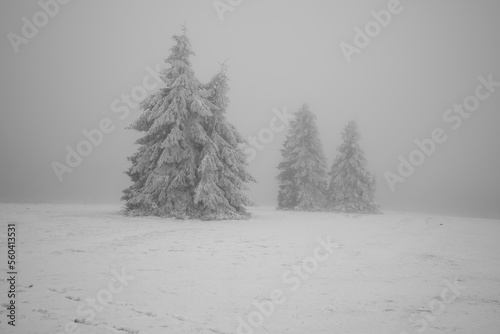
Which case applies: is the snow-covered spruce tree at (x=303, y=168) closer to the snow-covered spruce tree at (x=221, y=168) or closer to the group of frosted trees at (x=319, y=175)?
the group of frosted trees at (x=319, y=175)

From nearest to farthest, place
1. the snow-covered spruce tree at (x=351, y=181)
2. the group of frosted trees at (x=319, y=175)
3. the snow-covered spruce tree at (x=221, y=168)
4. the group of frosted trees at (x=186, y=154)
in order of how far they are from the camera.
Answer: the snow-covered spruce tree at (x=221, y=168) → the group of frosted trees at (x=186, y=154) → the snow-covered spruce tree at (x=351, y=181) → the group of frosted trees at (x=319, y=175)

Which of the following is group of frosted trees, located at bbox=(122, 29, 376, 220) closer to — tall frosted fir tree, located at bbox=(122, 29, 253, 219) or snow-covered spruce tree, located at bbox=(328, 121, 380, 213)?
tall frosted fir tree, located at bbox=(122, 29, 253, 219)

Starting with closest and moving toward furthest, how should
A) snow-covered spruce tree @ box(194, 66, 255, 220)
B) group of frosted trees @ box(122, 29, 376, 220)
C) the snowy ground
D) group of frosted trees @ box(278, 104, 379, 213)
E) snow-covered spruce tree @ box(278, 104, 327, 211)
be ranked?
the snowy ground < snow-covered spruce tree @ box(194, 66, 255, 220) < group of frosted trees @ box(122, 29, 376, 220) < group of frosted trees @ box(278, 104, 379, 213) < snow-covered spruce tree @ box(278, 104, 327, 211)

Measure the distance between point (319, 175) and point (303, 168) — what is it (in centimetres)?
238

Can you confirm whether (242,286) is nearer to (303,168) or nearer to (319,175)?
(303,168)

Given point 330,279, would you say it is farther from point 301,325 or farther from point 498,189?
point 498,189

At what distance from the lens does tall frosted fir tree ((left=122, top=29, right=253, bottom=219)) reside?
1923 centimetres

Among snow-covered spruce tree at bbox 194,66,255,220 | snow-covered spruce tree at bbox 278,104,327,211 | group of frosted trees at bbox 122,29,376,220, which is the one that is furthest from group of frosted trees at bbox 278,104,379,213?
group of frosted trees at bbox 122,29,376,220

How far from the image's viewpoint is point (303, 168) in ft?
109

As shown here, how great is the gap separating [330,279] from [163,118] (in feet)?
50.6

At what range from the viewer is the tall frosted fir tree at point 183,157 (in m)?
19.2

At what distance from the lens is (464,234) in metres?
14.8

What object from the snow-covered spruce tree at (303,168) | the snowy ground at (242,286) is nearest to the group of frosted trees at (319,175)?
the snow-covered spruce tree at (303,168)

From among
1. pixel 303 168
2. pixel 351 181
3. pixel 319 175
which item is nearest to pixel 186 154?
pixel 303 168
